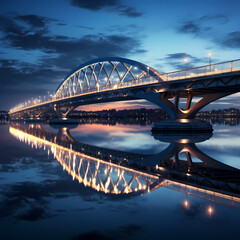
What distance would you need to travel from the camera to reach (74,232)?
601cm

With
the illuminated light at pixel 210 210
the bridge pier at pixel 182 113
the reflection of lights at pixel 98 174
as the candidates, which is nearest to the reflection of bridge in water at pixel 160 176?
the reflection of lights at pixel 98 174

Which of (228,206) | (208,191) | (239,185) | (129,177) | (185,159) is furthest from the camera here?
(185,159)

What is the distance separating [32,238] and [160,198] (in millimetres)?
3880

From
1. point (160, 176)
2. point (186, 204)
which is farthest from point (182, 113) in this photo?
point (186, 204)

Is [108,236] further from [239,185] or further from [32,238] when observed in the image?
[239,185]

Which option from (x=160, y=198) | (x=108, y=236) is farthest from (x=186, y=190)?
(x=108, y=236)

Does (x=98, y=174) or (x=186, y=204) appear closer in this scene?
(x=186, y=204)

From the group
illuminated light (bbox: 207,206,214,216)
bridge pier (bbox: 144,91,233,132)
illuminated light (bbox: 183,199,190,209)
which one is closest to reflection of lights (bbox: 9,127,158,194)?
illuminated light (bbox: 183,199,190,209)

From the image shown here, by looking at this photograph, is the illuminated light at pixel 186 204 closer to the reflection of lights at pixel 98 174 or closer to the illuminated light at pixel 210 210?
the illuminated light at pixel 210 210

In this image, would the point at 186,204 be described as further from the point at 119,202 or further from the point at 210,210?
the point at 119,202

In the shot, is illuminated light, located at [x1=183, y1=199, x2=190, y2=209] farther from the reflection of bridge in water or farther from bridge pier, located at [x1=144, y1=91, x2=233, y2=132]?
bridge pier, located at [x1=144, y1=91, x2=233, y2=132]

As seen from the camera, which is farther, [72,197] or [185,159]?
[185,159]

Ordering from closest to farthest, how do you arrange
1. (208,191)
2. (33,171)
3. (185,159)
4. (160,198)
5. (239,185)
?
1. (160,198)
2. (208,191)
3. (239,185)
4. (33,171)
5. (185,159)

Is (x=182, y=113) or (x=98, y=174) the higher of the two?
(x=182, y=113)
